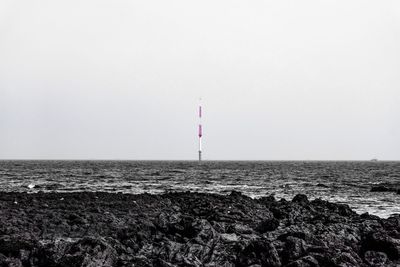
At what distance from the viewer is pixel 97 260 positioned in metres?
15.8

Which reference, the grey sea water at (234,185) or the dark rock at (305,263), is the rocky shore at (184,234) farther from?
the grey sea water at (234,185)

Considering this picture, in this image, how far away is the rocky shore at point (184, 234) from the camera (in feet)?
54.1

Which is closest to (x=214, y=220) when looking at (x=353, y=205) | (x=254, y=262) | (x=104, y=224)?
(x=104, y=224)

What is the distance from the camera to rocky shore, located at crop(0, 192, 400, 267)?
16.5 meters

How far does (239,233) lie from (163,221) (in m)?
3.71

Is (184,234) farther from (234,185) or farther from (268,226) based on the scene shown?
(234,185)

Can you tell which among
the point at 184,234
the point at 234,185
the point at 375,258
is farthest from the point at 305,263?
the point at 234,185

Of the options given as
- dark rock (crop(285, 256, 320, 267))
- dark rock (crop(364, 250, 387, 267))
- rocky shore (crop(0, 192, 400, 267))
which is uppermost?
rocky shore (crop(0, 192, 400, 267))

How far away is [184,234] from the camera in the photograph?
20.8 meters

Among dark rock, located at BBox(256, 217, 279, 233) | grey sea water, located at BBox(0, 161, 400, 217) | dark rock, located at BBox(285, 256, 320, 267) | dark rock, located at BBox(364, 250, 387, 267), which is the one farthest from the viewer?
grey sea water, located at BBox(0, 161, 400, 217)

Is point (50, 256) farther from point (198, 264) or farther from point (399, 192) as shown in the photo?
point (399, 192)

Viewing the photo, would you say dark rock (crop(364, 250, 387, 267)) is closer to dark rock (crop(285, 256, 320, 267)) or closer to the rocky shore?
the rocky shore

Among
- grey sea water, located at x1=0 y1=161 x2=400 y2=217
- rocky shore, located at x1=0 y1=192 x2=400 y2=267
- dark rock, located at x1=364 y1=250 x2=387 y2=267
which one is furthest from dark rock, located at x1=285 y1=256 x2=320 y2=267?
grey sea water, located at x1=0 y1=161 x2=400 y2=217

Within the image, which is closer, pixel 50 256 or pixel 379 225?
pixel 50 256
